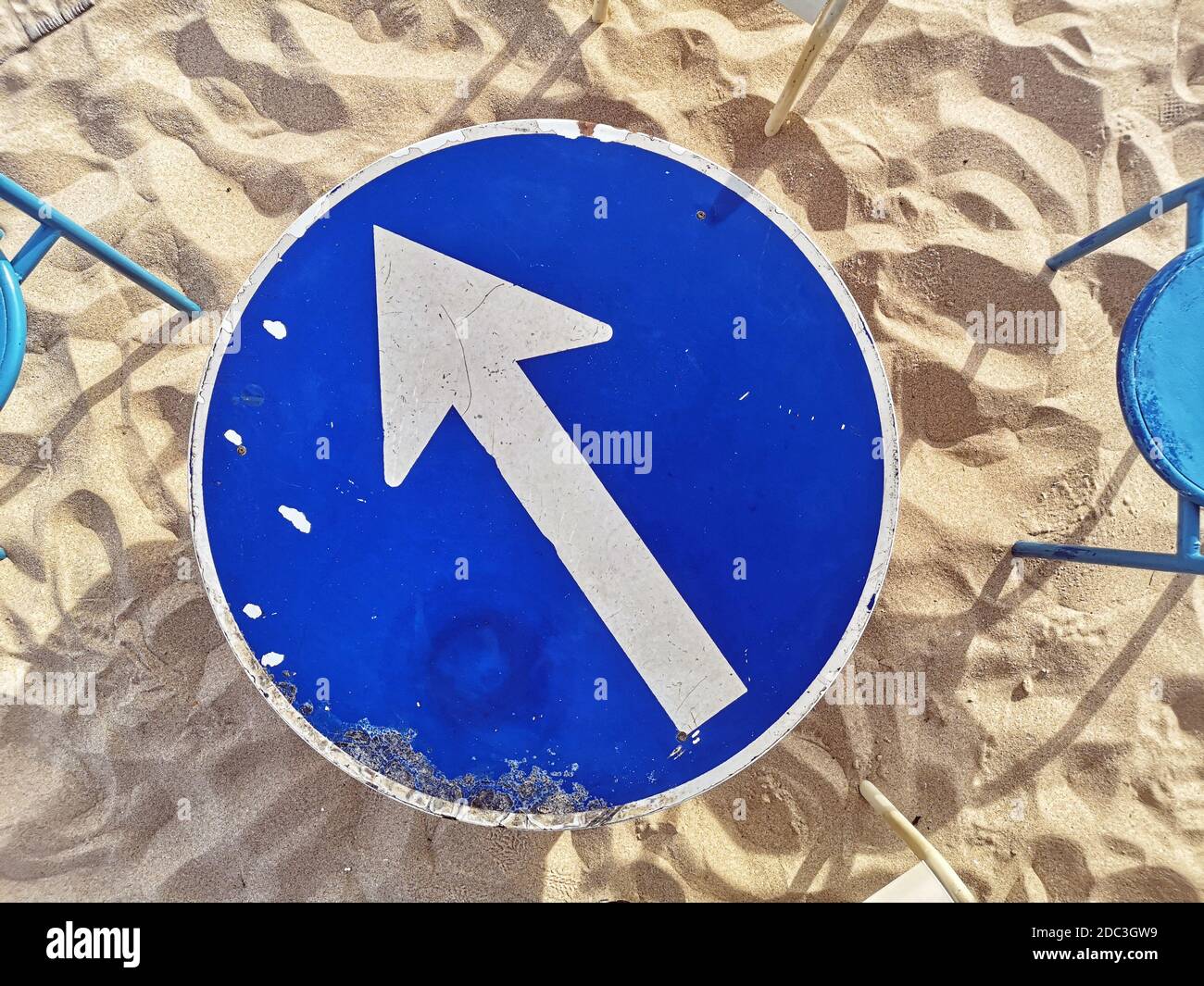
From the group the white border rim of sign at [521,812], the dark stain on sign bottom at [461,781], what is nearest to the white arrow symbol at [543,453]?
the white border rim of sign at [521,812]

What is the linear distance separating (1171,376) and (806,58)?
4.99 feet

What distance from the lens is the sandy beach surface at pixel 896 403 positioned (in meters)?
2.78

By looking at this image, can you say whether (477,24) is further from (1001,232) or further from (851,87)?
(1001,232)

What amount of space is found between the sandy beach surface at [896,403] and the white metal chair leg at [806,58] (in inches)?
5.2

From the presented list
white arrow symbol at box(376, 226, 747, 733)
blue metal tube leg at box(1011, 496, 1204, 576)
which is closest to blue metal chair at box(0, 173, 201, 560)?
white arrow symbol at box(376, 226, 747, 733)

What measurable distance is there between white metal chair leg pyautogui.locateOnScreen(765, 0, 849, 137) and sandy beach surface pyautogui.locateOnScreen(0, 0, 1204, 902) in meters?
0.13

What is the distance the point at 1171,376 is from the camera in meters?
2.09

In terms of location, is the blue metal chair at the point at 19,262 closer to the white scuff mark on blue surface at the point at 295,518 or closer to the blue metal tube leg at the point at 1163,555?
the white scuff mark on blue surface at the point at 295,518

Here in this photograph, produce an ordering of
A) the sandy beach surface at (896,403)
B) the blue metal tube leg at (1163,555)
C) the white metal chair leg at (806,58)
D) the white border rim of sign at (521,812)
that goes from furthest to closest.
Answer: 1. the sandy beach surface at (896,403)
2. the white metal chair leg at (806,58)
3. the blue metal tube leg at (1163,555)
4. the white border rim of sign at (521,812)

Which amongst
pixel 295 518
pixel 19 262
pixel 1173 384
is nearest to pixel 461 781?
pixel 295 518

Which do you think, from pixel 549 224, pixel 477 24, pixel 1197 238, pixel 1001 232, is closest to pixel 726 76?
pixel 477 24

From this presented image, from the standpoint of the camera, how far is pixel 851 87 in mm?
2975

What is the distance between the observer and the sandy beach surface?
2781mm

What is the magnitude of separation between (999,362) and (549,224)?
1.89m
